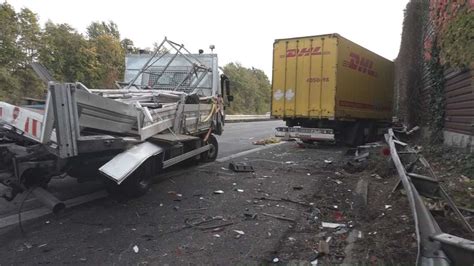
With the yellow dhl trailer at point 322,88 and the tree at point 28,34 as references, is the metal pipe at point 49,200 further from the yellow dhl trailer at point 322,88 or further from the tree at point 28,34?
the tree at point 28,34

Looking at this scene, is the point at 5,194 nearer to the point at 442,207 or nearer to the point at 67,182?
the point at 67,182

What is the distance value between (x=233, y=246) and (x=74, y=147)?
2039 mm

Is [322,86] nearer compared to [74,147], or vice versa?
[74,147]

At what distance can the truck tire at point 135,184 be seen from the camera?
6336 millimetres

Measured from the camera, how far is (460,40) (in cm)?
848

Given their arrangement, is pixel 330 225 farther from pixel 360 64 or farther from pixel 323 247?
pixel 360 64

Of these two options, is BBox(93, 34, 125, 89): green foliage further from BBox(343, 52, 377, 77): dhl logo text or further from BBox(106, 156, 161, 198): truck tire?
BBox(106, 156, 161, 198): truck tire

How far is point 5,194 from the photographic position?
551cm

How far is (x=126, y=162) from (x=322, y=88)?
32.4 feet

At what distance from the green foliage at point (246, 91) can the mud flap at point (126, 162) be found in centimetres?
5869

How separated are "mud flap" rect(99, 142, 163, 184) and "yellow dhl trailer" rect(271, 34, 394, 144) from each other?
9098 millimetres

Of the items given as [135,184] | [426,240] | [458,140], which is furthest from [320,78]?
[426,240]

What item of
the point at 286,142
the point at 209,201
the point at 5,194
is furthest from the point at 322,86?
the point at 5,194

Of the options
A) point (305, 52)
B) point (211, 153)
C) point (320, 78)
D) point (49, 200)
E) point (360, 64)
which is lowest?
point (211, 153)
